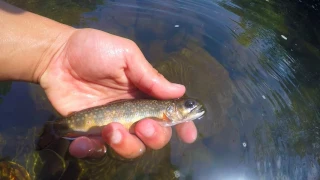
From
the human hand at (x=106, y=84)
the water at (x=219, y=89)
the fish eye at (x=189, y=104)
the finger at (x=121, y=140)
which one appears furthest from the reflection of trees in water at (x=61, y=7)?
the finger at (x=121, y=140)

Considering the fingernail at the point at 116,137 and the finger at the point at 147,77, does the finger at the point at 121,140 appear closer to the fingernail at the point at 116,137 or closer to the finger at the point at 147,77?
the fingernail at the point at 116,137

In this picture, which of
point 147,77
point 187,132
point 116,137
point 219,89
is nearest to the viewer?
point 116,137

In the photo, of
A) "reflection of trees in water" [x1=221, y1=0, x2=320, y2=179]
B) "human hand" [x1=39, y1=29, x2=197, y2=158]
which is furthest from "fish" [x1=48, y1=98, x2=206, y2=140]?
"reflection of trees in water" [x1=221, y1=0, x2=320, y2=179]

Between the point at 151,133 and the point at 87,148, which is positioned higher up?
the point at 151,133

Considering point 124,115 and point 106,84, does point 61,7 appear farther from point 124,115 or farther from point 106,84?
point 124,115

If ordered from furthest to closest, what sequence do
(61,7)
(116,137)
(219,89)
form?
(61,7), (219,89), (116,137)

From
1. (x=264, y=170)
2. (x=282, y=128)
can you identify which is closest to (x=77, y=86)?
(x=264, y=170)

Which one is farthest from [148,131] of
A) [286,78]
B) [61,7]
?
[61,7]

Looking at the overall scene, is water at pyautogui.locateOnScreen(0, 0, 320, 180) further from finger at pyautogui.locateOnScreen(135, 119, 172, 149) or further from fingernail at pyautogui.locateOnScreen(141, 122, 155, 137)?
fingernail at pyautogui.locateOnScreen(141, 122, 155, 137)
